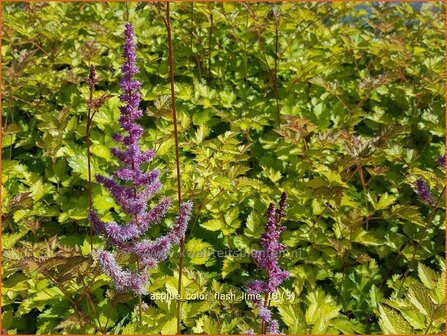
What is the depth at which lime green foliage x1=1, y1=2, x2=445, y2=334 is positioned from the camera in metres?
2.29

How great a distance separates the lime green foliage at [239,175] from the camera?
2.29 meters

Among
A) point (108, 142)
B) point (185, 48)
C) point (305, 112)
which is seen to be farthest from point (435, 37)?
point (108, 142)

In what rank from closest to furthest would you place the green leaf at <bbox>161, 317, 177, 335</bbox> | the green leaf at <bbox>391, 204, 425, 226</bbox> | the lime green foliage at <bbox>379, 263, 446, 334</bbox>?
the lime green foliage at <bbox>379, 263, 446, 334</bbox>, the green leaf at <bbox>161, 317, 177, 335</bbox>, the green leaf at <bbox>391, 204, 425, 226</bbox>

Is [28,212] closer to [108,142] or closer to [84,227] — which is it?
[84,227]

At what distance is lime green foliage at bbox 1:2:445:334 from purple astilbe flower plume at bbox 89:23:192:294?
0.13m

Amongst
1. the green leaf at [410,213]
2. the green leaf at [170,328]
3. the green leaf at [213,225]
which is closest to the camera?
the green leaf at [170,328]

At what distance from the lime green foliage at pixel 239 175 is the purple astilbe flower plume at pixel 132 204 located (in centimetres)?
13

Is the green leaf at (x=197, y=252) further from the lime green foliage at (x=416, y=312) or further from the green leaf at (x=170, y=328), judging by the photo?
the lime green foliage at (x=416, y=312)

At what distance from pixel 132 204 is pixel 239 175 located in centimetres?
158

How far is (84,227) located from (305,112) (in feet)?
6.27

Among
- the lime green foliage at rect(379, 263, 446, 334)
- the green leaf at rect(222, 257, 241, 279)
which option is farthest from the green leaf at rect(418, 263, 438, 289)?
the green leaf at rect(222, 257, 241, 279)

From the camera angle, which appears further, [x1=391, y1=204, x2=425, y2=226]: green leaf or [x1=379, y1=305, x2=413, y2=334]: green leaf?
[x1=391, y1=204, x2=425, y2=226]: green leaf

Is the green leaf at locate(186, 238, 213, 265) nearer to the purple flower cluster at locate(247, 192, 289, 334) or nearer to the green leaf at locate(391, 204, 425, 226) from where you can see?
the purple flower cluster at locate(247, 192, 289, 334)

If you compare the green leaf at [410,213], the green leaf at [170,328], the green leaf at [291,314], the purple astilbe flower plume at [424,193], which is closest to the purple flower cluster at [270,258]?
the green leaf at [291,314]
